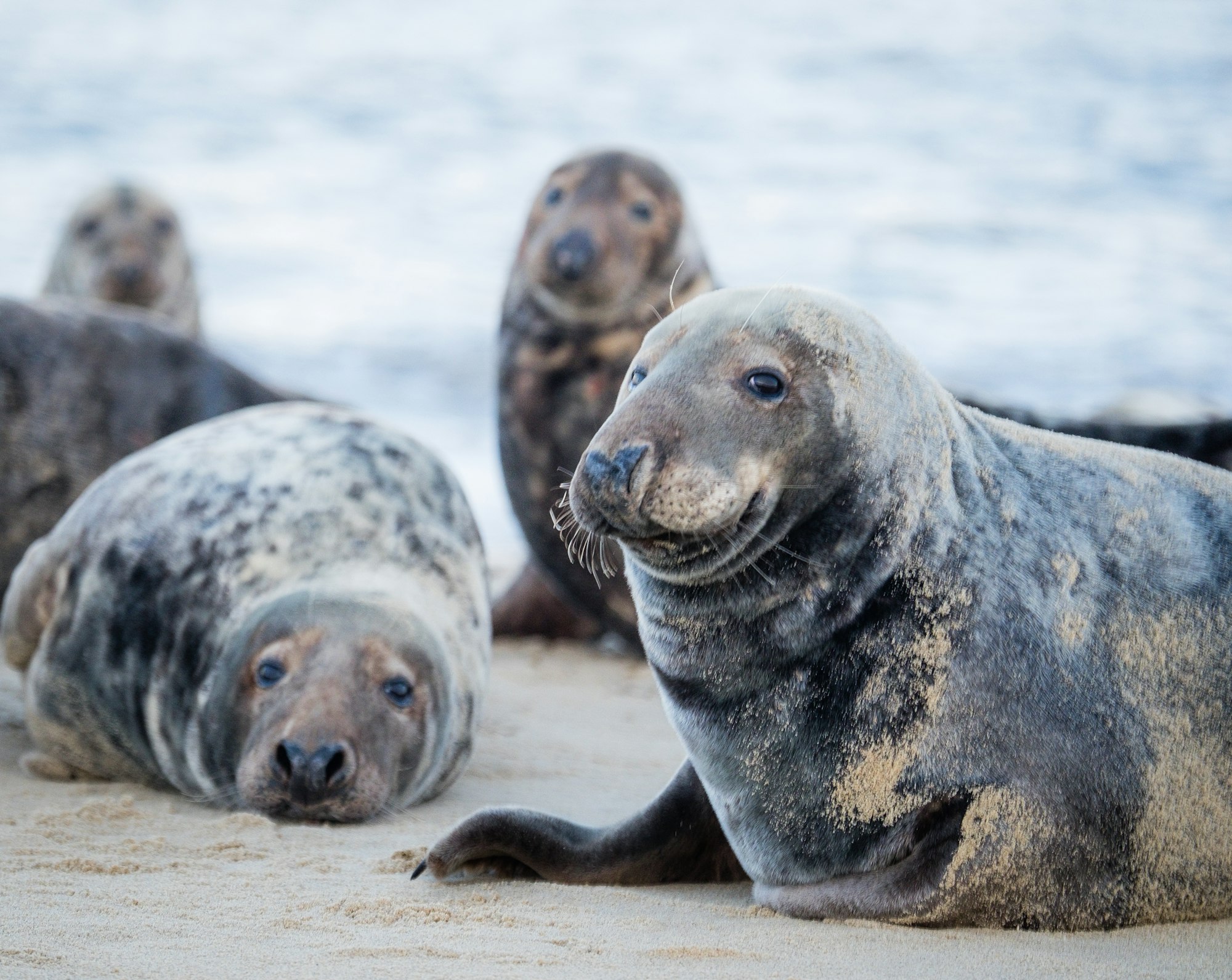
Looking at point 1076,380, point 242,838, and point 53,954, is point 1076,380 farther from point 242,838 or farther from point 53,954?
point 53,954

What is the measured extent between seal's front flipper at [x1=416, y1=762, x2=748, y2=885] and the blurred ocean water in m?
5.13

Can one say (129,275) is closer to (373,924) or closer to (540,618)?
(540,618)

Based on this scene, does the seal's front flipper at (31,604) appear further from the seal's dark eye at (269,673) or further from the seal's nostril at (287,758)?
the seal's nostril at (287,758)

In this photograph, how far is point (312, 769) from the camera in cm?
386

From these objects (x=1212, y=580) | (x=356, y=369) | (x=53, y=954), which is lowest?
(x=356, y=369)

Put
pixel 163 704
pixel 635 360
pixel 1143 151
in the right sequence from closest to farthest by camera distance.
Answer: pixel 635 360
pixel 163 704
pixel 1143 151

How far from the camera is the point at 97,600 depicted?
4.52 meters

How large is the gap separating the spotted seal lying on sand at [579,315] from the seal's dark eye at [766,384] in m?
3.40

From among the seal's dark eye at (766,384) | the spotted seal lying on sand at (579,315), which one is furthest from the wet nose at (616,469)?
the spotted seal lying on sand at (579,315)

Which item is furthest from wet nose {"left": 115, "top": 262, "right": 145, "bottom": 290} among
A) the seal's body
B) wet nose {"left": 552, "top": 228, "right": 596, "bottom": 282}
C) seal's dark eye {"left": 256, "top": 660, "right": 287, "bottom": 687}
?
seal's dark eye {"left": 256, "top": 660, "right": 287, "bottom": 687}

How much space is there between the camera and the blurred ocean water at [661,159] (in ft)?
48.0

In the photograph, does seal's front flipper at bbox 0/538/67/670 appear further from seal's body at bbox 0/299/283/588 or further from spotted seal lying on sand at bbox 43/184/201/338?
spotted seal lying on sand at bbox 43/184/201/338

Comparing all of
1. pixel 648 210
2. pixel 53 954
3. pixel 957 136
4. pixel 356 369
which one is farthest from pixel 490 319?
pixel 53 954

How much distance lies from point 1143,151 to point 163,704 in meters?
20.0
